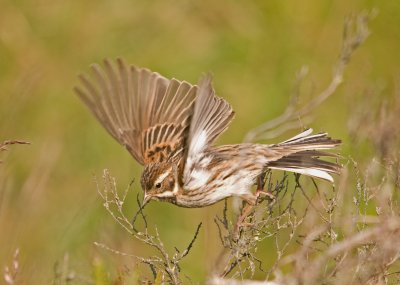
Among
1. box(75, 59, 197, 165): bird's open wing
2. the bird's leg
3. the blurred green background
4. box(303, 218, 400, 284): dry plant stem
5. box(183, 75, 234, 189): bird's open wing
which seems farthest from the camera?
the blurred green background

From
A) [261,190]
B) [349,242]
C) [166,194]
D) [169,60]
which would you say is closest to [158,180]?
[166,194]

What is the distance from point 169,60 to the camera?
903 centimetres

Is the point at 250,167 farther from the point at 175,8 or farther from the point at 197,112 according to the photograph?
the point at 175,8

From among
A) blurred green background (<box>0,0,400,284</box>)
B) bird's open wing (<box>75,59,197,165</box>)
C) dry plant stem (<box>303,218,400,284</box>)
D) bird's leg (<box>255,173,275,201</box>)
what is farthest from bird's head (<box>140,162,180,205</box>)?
dry plant stem (<box>303,218,400,284</box>)

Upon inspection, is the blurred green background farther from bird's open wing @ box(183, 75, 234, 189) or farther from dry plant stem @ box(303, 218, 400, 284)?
dry plant stem @ box(303, 218, 400, 284)

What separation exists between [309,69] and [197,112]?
3.92 metres

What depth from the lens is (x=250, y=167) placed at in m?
5.48

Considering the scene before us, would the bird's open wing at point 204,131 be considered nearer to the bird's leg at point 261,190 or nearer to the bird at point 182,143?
the bird at point 182,143

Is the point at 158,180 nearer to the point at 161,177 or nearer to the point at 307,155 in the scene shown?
the point at 161,177

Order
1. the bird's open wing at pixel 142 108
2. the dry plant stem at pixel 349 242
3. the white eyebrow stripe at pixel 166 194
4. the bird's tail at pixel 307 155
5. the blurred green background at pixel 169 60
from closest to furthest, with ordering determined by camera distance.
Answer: the dry plant stem at pixel 349 242 < the bird's tail at pixel 307 155 < the white eyebrow stripe at pixel 166 194 < the bird's open wing at pixel 142 108 < the blurred green background at pixel 169 60

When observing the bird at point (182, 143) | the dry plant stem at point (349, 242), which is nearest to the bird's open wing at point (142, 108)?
the bird at point (182, 143)

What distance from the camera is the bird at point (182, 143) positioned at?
5246 millimetres

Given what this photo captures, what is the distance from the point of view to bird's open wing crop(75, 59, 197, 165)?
5.64 meters

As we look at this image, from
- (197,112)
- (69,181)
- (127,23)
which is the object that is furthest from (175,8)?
(197,112)
